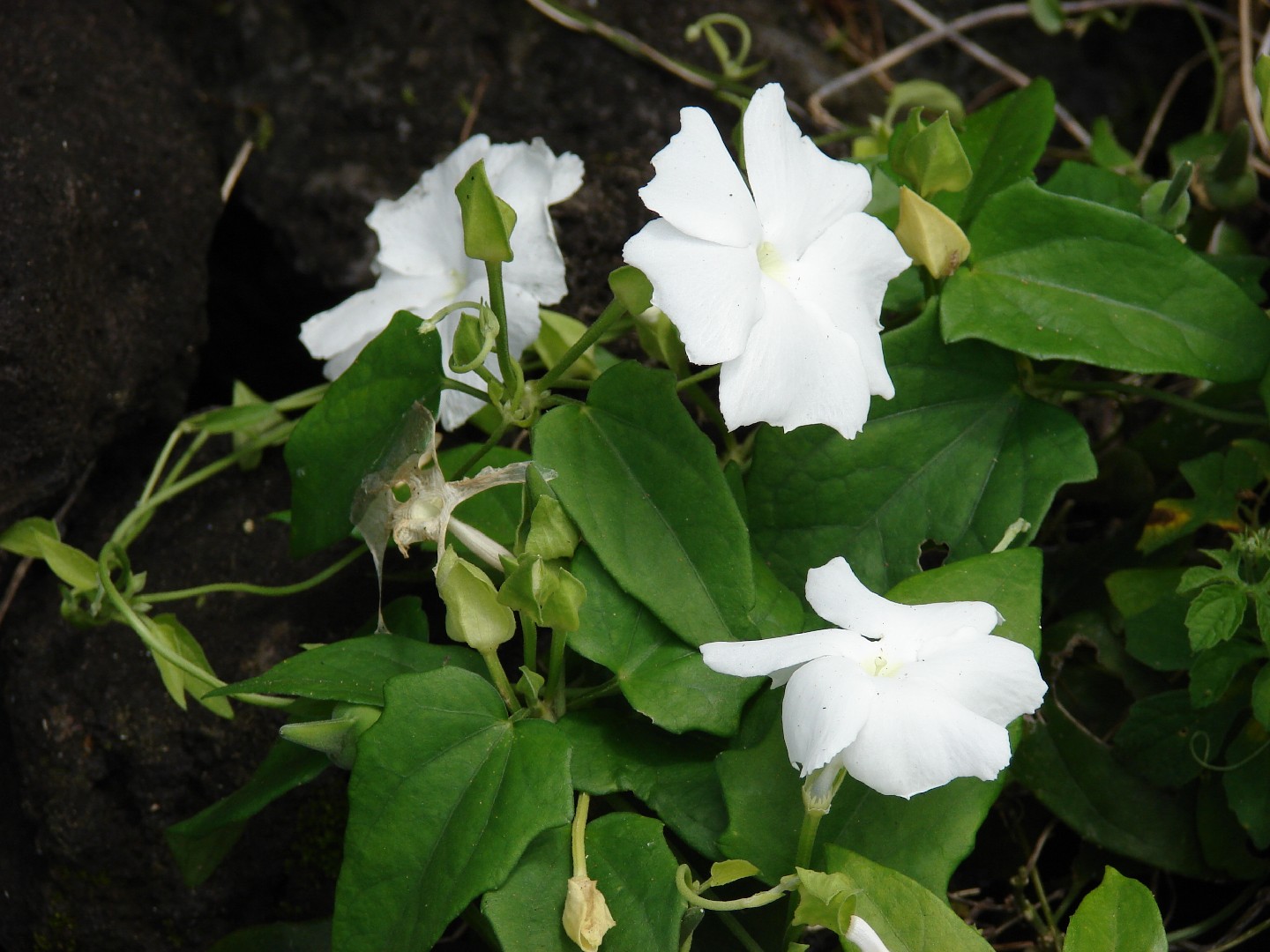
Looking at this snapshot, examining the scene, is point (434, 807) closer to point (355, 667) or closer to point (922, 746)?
point (355, 667)

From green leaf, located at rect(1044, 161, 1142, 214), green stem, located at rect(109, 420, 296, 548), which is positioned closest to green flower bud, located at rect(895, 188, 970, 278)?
green leaf, located at rect(1044, 161, 1142, 214)

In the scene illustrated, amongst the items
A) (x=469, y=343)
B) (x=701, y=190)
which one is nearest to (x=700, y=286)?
(x=701, y=190)

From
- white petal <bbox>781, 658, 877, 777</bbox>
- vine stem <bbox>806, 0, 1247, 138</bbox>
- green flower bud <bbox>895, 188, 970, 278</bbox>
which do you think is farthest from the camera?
vine stem <bbox>806, 0, 1247, 138</bbox>

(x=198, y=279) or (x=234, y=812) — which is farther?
(x=198, y=279)

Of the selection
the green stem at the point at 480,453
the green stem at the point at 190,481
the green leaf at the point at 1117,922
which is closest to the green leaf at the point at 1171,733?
the green leaf at the point at 1117,922

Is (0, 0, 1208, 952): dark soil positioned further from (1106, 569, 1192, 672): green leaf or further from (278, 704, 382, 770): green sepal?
(1106, 569, 1192, 672): green leaf

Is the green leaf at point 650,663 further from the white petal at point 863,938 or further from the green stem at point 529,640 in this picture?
the white petal at point 863,938

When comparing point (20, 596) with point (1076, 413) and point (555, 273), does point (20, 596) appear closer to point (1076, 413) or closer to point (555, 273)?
point (555, 273)
